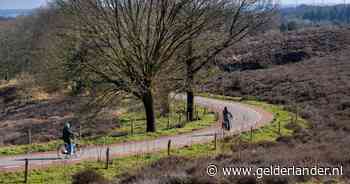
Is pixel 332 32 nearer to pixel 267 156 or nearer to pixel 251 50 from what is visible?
pixel 251 50

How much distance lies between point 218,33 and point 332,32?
61.2 metres

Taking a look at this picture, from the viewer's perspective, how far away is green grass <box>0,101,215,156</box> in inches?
752

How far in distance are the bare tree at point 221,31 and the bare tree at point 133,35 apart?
1210mm

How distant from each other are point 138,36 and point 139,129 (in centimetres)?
657

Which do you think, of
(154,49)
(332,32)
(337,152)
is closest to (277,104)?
(154,49)

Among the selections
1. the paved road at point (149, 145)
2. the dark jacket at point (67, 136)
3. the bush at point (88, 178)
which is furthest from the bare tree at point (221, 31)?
the bush at point (88, 178)

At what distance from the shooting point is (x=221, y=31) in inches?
1058

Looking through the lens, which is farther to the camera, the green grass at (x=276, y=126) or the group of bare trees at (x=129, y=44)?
the green grass at (x=276, y=126)

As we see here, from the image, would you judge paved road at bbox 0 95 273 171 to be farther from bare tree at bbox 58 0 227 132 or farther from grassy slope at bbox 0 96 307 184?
bare tree at bbox 58 0 227 132

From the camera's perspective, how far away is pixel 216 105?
37.6 m

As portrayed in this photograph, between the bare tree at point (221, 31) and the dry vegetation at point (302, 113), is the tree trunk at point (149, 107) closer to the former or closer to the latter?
the bare tree at point (221, 31)

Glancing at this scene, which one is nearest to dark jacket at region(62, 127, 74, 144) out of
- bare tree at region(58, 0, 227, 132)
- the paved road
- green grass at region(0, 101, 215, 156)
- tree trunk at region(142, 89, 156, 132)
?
the paved road

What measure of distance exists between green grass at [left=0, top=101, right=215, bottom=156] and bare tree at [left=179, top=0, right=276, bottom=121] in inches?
74.2

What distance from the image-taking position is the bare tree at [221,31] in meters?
25.5
